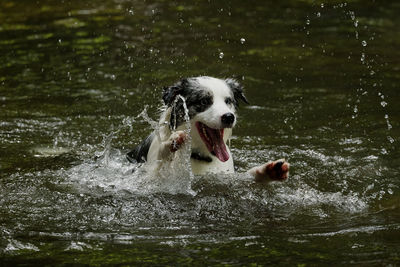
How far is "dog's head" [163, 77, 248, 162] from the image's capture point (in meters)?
6.14

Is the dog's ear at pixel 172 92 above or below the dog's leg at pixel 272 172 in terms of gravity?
above

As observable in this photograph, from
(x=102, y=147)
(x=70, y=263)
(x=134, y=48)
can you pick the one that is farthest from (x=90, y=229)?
(x=134, y=48)

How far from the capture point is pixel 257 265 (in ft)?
14.8

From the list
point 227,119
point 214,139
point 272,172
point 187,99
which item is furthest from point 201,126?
point 272,172

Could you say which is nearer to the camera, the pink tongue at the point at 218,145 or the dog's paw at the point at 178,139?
the dog's paw at the point at 178,139

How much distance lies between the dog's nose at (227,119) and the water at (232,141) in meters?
0.59

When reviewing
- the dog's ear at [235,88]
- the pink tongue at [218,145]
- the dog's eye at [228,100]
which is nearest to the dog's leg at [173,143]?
the pink tongue at [218,145]

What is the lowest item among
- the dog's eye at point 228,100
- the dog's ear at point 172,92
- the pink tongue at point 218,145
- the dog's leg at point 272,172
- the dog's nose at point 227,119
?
the dog's leg at point 272,172

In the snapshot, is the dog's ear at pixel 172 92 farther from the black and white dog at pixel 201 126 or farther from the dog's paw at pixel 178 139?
the dog's paw at pixel 178 139

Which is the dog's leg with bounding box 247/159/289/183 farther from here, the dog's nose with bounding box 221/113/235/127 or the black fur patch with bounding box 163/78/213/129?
the black fur patch with bounding box 163/78/213/129

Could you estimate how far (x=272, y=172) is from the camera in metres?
5.97

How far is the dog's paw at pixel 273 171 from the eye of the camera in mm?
5840

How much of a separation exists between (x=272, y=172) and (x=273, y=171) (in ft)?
0.05

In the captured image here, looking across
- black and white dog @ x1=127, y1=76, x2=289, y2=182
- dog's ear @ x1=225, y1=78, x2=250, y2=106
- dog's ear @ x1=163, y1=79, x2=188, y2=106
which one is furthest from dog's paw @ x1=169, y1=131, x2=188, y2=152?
dog's ear @ x1=225, y1=78, x2=250, y2=106
